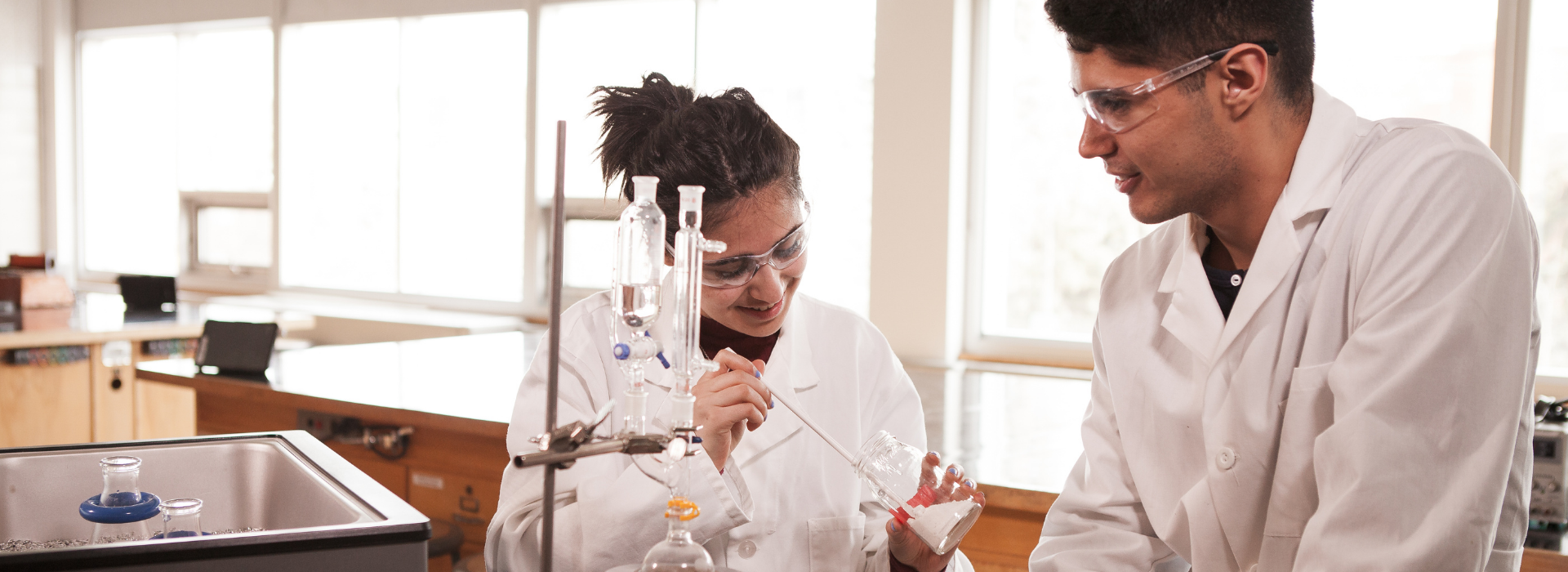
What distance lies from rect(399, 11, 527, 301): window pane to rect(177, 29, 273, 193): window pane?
1050mm

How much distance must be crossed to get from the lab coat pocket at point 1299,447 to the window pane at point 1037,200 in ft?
8.98

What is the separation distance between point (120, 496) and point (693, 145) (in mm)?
718

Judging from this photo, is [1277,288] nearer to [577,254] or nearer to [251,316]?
[577,254]

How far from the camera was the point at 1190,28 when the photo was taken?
112 cm

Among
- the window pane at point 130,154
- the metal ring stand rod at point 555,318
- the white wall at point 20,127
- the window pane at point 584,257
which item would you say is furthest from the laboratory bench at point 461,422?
the white wall at point 20,127

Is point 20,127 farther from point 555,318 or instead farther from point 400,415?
point 555,318

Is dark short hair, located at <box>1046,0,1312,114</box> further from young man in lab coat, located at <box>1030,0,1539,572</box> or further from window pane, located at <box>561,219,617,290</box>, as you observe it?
window pane, located at <box>561,219,617,290</box>

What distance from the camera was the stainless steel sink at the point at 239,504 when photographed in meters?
0.75

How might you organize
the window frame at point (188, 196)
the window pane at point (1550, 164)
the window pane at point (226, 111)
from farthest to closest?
the window pane at point (226, 111) → the window frame at point (188, 196) → the window pane at point (1550, 164)

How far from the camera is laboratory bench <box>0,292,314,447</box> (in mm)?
3683

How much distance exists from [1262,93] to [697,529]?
0.79m

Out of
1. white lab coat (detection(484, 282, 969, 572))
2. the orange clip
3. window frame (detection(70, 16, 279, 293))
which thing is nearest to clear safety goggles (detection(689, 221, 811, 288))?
white lab coat (detection(484, 282, 969, 572))

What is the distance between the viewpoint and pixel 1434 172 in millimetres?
1051

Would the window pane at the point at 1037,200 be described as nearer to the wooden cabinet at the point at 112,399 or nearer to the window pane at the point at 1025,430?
the window pane at the point at 1025,430
